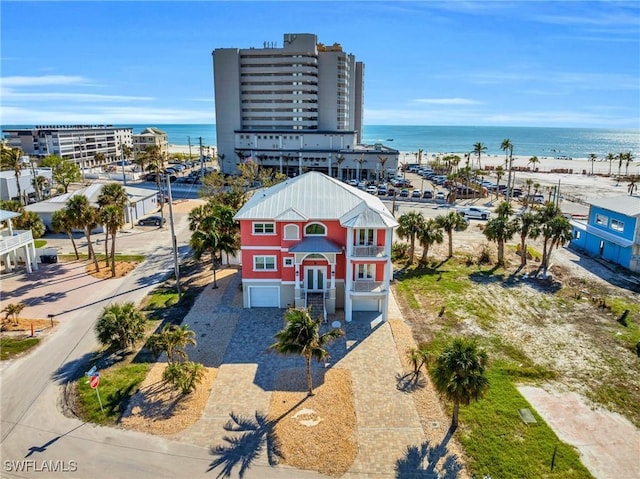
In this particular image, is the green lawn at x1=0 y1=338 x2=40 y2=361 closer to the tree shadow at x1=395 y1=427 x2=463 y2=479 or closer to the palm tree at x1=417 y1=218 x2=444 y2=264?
the tree shadow at x1=395 y1=427 x2=463 y2=479

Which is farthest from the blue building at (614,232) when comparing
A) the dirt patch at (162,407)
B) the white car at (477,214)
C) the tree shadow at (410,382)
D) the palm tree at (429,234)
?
the dirt patch at (162,407)

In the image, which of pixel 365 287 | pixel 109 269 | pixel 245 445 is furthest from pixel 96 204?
pixel 245 445

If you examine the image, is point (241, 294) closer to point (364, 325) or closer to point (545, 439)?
point (364, 325)

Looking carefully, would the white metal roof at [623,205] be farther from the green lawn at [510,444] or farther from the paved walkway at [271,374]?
the green lawn at [510,444]

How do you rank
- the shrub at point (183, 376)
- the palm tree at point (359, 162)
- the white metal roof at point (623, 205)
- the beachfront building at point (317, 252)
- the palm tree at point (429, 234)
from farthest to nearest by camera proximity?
the palm tree at point (359, 162), the white metal roof at point (623, 205), the palm tree at point (429, 234), the beachfront building at point (317, 252), the shrub at point (183, 376)

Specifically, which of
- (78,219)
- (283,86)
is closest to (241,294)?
(78,219)

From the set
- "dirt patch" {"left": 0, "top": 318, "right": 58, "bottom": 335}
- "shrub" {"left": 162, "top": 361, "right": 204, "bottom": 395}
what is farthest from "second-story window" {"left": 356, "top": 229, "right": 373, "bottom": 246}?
"dirt patch" {"left": 0, "top": 318, "right": 58, "bottom": 335}
